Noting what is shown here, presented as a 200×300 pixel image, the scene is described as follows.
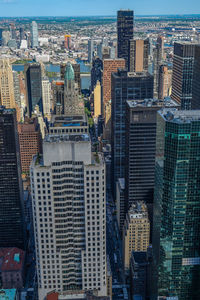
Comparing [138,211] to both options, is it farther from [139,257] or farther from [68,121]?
[68,121]

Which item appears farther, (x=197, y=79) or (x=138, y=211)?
(x=197, y=79)

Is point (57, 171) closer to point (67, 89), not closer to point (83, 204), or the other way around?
point (83, 204)

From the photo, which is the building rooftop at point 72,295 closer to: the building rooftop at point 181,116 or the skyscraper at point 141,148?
the building rooftop at point 181,116

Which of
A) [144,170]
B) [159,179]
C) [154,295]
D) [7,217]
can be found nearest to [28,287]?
[7,217]

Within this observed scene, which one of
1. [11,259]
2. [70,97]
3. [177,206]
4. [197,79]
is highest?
[197,79]

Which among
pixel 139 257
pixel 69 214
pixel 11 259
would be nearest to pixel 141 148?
pixel 139 257

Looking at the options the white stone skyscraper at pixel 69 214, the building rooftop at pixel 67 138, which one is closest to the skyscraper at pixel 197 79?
the white stone skyscraper at pixel 69 214

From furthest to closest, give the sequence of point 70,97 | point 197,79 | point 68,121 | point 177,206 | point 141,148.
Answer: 1. point 70,97
2. point 141,148
3. point 197,79
4. point 68,121
5. point 177,206
